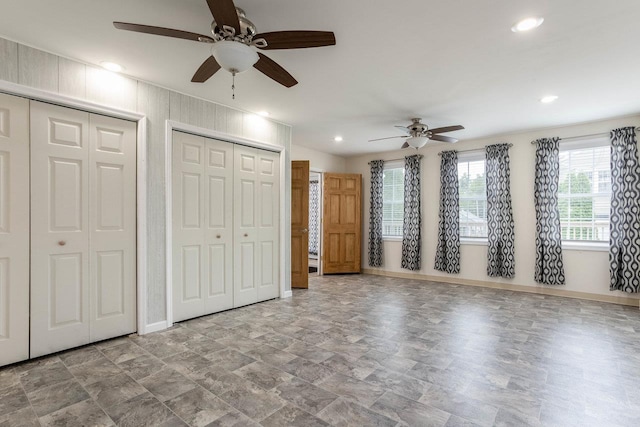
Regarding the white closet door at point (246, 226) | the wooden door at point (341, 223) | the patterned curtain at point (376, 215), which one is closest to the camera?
the white closet door at point (246, 226)

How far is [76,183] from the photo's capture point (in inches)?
115

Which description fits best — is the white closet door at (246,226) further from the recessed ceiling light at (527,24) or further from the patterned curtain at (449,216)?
the patterned curtain at (449,216)

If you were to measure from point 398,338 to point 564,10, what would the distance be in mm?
2983

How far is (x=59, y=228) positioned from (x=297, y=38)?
2638 millimetres

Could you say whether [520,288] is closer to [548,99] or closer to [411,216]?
[411,216]

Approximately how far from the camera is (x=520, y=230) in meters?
5.35

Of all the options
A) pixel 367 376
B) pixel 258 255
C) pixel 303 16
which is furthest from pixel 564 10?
pixel 258 255

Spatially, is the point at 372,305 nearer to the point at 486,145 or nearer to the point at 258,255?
the point at 258,255

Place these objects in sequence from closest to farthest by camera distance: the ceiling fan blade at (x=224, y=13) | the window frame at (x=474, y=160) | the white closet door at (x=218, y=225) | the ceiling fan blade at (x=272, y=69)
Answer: the ceiling fan blade at (x=224, y=13) < the ceiling fan blade at (x=272, y=69) < the white closet door at (x=218, y=225) < the window frame at (x=474, y=160)

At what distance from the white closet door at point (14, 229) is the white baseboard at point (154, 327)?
91 centimetres

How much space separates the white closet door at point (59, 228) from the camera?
271 cm

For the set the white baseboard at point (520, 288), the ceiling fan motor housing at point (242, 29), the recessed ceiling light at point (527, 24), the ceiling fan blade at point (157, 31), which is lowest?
the white baseboard at point (520, 288)

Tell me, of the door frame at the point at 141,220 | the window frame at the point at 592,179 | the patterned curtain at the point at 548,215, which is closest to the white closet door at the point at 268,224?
the door frame at the point at 141,220

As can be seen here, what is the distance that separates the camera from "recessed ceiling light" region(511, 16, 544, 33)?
89.4 inches
